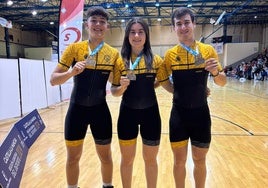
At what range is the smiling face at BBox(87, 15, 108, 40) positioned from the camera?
2205 mm

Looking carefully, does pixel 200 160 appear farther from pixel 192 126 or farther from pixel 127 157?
pixel 127 157

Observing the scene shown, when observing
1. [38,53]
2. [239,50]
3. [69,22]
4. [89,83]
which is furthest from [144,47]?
[38,53]

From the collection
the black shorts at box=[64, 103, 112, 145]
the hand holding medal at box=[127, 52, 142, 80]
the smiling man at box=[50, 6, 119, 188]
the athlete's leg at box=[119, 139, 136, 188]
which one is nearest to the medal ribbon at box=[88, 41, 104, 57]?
the smiling man at box=[50, 6, 119, 188]

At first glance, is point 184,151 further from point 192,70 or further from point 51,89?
point 51,89

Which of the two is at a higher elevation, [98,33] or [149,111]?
[98,33]

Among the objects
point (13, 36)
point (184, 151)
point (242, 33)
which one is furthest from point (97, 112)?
point (242, 33)

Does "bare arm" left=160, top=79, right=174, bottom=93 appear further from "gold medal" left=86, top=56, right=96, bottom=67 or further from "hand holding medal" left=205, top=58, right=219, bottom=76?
"gold medal" left=86, top=56, right=96, bottom=67

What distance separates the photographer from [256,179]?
309 centimetres

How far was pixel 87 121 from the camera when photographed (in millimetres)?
2320

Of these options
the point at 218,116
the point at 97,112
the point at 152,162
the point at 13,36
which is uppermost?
the point at 13,36

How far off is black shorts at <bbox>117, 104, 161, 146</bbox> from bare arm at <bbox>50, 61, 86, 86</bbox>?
0.52 m

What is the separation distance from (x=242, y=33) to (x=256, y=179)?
25.5 meters

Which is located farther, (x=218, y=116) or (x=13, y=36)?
(x=13, y=36)

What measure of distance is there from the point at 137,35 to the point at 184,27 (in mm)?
385
